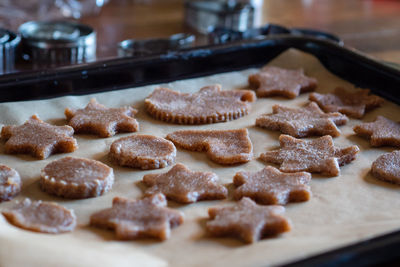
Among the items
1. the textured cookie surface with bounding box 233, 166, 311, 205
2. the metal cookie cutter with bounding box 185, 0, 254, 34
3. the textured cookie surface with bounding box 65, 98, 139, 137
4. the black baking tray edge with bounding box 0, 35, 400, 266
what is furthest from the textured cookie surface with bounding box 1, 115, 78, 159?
the metal cookie cutter with bounding box 185, 0, 254, 34

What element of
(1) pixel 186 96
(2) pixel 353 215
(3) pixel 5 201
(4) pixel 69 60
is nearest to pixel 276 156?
(2) pixel 353 215

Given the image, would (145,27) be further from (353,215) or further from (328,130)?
(353,215)

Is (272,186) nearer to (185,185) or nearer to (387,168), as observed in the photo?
(185,185)

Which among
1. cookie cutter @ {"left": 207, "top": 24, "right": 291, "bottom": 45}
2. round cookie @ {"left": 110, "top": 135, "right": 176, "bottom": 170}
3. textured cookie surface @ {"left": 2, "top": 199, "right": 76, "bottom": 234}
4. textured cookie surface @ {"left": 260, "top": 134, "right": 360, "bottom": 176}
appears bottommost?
textured cookie surface @ {"left": 2, "top": 199, "right": 76, "bottom": 234}

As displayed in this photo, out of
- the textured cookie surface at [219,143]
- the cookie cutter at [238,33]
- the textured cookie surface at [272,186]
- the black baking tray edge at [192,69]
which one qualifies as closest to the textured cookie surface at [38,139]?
the black baking tray edge at [192,69]

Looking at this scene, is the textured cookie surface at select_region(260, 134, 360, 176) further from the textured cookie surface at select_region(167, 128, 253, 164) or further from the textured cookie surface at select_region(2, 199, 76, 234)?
the textured cookie surface at select_region(2, 199, 76, 234)

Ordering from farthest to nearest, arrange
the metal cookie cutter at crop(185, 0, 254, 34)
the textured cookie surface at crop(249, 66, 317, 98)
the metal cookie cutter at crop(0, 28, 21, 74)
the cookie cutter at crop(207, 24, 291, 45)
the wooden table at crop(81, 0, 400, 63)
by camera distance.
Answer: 1. the wooden table at crop(81, 0, 400, 63)
2. the metal cookie cutter at crop(185, 0, 254, 34)
3. the cookie cutter at crop(207, 24, 291, 45)
4. the metal cookie cutter at crop(0, 28, 21, 74)
5. the textured cookie surface at crop(249, 66, 317, 98)

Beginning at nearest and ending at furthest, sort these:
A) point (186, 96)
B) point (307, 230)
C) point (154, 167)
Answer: point (307, 230), point (154, 167), point (186, 96)
